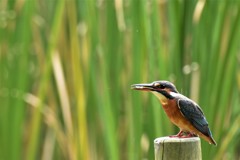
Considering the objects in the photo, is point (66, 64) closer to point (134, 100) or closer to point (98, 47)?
point (98, 47)

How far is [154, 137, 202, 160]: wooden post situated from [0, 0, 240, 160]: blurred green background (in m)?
1.02

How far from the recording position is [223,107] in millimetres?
2664

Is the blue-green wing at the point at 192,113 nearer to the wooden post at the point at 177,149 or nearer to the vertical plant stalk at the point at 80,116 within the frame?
the wooden post at the point at 177,149

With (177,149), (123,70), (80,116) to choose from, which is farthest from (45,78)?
(177,149)

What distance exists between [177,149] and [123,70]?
148 centimetres

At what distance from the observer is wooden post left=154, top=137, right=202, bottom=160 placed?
154cm

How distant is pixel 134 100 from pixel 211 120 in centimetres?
30

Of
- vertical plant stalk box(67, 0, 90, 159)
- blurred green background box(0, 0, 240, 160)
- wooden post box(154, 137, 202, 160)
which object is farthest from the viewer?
vertical plant stalk box(67, 0, 90, 159)

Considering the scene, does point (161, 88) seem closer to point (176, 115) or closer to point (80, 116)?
point (176, 115)

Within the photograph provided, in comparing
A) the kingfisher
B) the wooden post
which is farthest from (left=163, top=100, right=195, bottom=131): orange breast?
→ the wooden post

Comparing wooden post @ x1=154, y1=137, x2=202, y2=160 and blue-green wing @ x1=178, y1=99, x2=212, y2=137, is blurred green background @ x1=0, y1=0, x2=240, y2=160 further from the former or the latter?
wooden post @ x1=154, y1=137, x2=202, y2=160

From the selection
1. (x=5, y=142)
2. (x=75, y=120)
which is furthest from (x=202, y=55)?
(x=5, y=142)

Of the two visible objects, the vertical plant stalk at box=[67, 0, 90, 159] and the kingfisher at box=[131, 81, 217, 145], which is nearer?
the kingfisher at box=[131, 81, 217, 145]

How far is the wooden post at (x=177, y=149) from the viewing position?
154 centimetres
